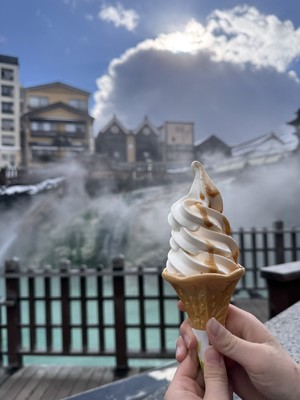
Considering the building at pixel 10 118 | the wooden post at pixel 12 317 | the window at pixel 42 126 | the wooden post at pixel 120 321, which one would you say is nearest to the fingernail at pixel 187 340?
the wooden post at pixel 120 321

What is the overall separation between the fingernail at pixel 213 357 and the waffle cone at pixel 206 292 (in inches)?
2.8

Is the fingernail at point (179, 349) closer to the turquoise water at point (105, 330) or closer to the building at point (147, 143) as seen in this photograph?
the turquoise water at point (105, 330)

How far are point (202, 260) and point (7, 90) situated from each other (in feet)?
20.5

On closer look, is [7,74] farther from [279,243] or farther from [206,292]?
[206,292]

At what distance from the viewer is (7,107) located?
19.5 ft

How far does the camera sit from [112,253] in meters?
6.50

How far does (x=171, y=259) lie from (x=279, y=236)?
4.51 meters

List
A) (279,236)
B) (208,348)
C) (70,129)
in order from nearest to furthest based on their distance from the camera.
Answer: (208,348) < (279,236) < (70,129)

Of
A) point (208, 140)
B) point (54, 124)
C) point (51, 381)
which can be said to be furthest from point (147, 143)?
point (51, 381)

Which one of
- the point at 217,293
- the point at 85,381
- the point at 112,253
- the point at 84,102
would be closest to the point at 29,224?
the point at 112,253

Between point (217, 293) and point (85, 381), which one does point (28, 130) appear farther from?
point (217, 293)

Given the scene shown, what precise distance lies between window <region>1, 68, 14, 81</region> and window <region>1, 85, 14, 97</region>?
0.45 ft

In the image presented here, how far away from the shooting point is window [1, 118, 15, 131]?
5.86 m

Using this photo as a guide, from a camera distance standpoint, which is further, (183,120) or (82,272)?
(183,120)
